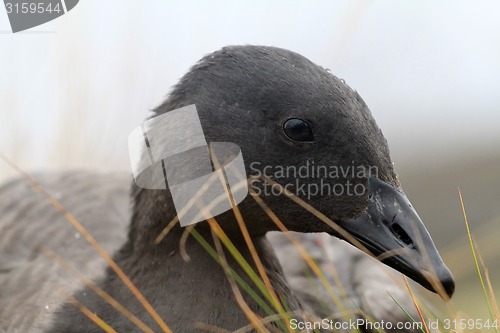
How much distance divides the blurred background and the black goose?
2.33 metres

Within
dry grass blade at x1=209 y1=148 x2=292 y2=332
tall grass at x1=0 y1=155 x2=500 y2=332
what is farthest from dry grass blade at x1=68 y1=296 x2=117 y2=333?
dry grass blade at x1=209 y1=148 x2=292 y2=332

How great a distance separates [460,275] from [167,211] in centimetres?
204

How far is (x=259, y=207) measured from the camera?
12.7 feet

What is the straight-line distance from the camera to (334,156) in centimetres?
368

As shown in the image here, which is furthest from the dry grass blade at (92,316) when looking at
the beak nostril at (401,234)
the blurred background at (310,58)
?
the blurred background at (310,58)

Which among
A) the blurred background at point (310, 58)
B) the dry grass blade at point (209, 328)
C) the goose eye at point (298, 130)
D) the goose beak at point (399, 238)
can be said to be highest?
the goose eye at point (298, 130)

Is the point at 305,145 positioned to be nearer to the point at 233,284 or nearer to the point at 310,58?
the point at 233,284

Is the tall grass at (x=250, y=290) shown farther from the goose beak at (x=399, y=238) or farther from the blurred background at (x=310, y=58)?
the blurred background at (x=310, y=58)

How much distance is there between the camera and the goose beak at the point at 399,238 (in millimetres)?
3402

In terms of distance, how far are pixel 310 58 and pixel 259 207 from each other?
5.10 m

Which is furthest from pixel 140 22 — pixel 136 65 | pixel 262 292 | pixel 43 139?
pixel 262 292

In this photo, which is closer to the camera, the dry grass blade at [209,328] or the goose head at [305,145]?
the goose head at [305,145]

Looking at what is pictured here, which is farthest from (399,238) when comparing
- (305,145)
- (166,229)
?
(166,229)

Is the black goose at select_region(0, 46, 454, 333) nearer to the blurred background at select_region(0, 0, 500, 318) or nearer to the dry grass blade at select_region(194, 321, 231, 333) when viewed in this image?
the dry grass blade at select_region(194, 321, 231, 333)
